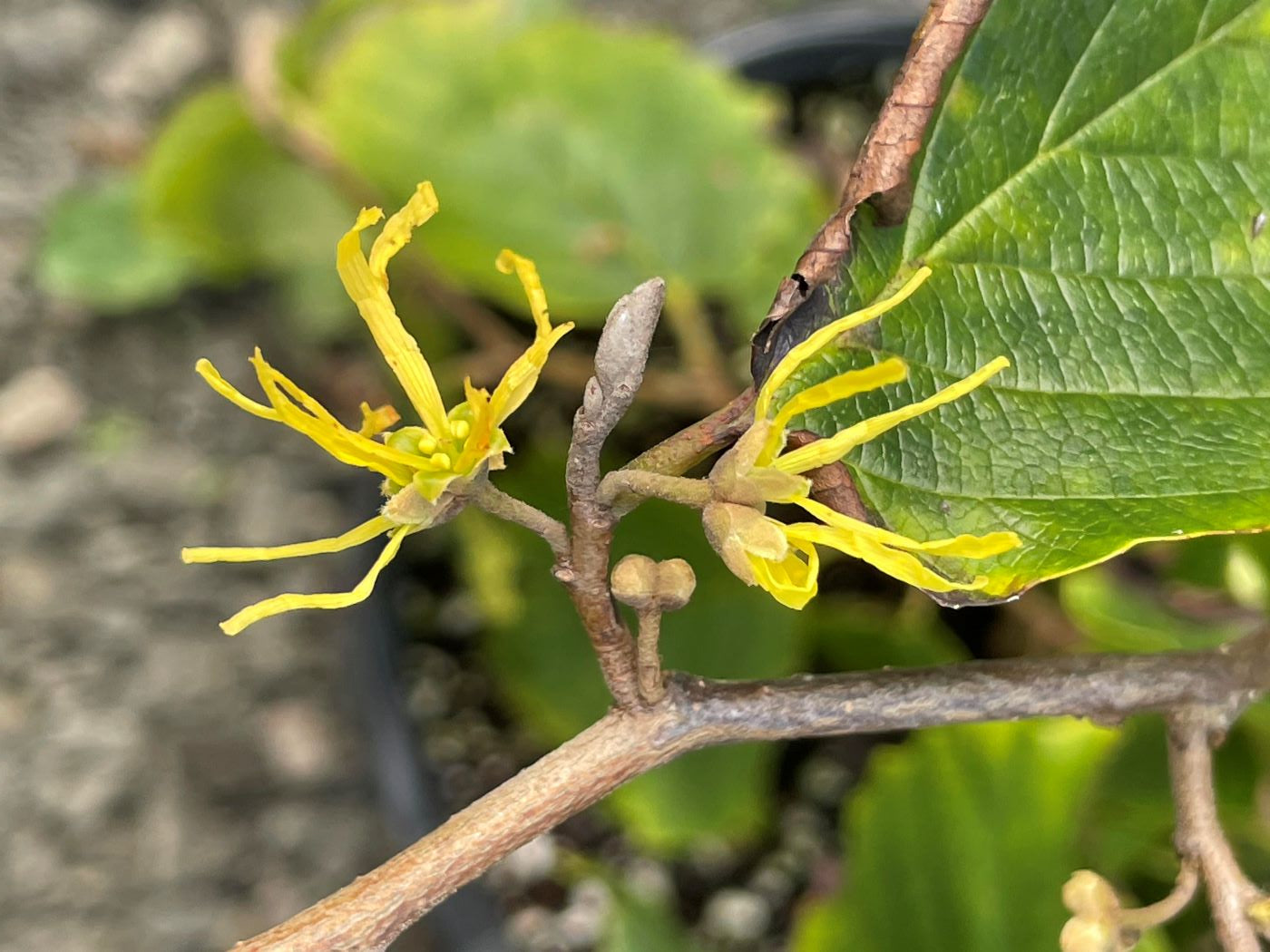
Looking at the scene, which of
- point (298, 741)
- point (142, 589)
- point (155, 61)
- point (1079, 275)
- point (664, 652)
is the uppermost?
point (155, 61)

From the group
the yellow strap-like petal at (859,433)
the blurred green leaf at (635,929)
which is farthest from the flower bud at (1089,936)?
the blurred green leaf at (635,929)

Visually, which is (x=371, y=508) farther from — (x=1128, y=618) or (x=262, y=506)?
(x=1128, y=618)

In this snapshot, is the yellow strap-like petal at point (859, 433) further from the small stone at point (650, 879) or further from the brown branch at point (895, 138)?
the small stone at point (650, 879)

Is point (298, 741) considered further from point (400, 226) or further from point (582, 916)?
point (400, 226)

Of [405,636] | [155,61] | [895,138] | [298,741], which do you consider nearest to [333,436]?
[895,138]

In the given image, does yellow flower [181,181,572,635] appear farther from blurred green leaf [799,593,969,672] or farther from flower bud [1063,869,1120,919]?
blurred green leaf [799,593,969,672]

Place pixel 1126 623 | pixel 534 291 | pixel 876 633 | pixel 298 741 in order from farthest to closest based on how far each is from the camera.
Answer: pixel 298 741 < pixel 876 633 < pixel 1126 623 < pixel 534 291
